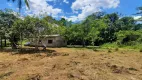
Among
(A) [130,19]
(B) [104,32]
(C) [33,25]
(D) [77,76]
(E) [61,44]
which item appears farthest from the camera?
(A) [130,19]

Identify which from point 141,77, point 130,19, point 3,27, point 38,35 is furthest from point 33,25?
point 130,19

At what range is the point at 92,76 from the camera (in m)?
8.59

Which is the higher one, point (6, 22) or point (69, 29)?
point (6, 22)

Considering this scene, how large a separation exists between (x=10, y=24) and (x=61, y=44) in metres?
11.7

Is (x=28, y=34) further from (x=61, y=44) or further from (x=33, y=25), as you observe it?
(x=61, y=44)

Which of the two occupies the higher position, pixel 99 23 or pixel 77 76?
pixel 99 23

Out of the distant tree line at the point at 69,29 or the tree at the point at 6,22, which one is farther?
the tree at the point at 6,22

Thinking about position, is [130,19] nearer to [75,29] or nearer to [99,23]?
[99,23]

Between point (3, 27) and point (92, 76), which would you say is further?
point (3, 27)

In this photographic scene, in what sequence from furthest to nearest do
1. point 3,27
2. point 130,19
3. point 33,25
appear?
point 130,19, point 3,27, point 33,25

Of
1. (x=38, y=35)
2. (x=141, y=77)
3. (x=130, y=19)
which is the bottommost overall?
(x=141, y=77)

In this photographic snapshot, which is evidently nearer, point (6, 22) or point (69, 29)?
point (6, 22)

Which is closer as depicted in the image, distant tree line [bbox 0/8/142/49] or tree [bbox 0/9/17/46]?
distant tree line [bbox 0/8/142/49]

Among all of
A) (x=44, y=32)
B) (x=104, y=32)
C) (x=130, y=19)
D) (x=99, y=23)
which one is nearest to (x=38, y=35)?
(x=44, y=32)
